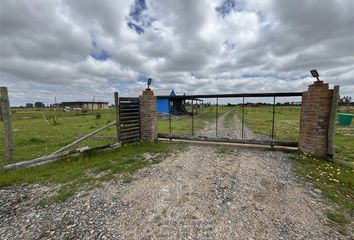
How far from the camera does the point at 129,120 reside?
7504 millimetres

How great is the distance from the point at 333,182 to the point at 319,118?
238 centimetres

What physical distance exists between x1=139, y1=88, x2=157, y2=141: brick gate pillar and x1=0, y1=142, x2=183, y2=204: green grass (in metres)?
1.42

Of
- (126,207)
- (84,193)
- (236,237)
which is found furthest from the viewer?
(84,193)

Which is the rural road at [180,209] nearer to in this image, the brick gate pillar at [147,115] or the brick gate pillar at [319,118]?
the brick gate pillar at [319,118]

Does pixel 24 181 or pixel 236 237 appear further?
pixel 24 181

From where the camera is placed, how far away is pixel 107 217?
286 centimetres

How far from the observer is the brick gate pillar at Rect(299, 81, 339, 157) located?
214 inches

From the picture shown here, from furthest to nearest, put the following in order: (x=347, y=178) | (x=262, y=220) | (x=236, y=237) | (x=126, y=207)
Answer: (x=347, y=178), (x=126, y=207), (x=262, y=220), (x=236, y=237)

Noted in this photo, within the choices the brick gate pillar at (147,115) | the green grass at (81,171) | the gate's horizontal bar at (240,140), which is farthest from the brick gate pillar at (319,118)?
the brick gate pillar at (147,115)

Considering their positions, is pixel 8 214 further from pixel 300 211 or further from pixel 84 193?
pixel 300 211

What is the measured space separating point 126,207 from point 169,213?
0.81 meters

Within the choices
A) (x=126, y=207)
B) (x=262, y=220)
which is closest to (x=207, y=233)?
(x=262, y=220)

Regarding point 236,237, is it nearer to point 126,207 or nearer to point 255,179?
point 126,207

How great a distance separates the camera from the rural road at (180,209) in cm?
252
